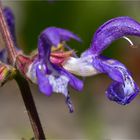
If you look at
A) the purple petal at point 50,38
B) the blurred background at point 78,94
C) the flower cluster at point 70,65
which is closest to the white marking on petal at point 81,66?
the flower cluster at point 70,65

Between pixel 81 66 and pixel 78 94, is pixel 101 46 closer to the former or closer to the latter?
pixel 81 66

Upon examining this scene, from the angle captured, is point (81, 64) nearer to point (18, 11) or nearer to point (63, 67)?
point (63, 67)

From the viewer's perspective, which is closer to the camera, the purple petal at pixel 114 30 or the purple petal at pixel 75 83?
the purple petal at pixel 75 83

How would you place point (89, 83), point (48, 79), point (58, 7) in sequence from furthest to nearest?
point (89, 83), point (58, 7), point (48, 79)

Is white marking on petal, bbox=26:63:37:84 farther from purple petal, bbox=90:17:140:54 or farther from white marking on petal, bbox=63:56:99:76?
purple petal, bbox=90:17:140:54

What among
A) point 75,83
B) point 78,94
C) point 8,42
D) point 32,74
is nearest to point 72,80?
point 75,83

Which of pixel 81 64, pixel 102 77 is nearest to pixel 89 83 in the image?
pixel 102 77

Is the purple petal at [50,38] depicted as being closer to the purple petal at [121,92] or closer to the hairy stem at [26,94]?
the hairy stem at [26,94]
